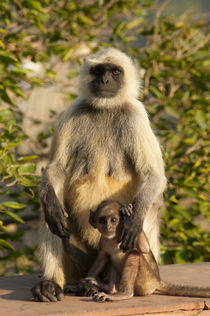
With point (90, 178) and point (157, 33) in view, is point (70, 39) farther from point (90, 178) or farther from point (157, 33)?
point (90, 178)

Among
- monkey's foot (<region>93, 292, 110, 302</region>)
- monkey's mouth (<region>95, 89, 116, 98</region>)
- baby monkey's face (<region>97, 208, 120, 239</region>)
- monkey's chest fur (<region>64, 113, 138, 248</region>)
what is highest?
monkey's mouth (<region>95, 89, 116, 98</region>)

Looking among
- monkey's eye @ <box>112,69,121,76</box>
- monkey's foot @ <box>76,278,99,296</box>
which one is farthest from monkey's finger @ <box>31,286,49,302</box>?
monkey's eye @ <box>112,69,121,76</box>

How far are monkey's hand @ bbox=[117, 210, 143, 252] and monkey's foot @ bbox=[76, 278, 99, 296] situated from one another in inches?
12.5

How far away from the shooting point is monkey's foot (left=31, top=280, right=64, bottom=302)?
3260 millimetres

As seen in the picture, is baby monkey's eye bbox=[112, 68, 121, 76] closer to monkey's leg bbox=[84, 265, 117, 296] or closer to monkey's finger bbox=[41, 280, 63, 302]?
monkey's leg bbox=[84, 265, 117, 296]

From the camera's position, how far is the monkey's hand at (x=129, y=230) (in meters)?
3.25

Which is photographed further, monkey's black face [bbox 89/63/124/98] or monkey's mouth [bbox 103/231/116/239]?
monkey's black face [bbox 89/63/124/98]

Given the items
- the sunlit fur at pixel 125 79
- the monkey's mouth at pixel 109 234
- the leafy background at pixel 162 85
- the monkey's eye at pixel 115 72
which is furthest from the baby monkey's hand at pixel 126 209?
the leafy background at pixel 162 85

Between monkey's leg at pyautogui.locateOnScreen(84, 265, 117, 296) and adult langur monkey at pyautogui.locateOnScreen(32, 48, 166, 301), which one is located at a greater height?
adult langur monkey at pyautogui.locateOnScreen(32, 48, 166, 301)

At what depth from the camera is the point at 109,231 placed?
326 centimetres

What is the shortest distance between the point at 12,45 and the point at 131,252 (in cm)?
295

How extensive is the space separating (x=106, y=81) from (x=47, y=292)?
1453 mm

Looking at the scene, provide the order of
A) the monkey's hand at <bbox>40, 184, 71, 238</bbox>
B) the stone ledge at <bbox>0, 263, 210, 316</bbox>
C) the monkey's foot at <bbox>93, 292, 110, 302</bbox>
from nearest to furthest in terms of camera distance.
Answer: the stone ledge at <bbox>0, 263, 210, 316</bbox> < the monkey's foot at <bbox>93, 292, 110, 302</bbox> < the monkey's hand at <bbox>40, 184, 71, 238</bbox>

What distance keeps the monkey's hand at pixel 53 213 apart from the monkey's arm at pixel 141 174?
347mm
